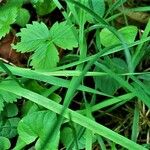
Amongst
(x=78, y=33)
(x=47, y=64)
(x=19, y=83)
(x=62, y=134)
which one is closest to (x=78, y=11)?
(x=78, y=33)

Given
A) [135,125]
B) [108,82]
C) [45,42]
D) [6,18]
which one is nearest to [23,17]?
[6,18]

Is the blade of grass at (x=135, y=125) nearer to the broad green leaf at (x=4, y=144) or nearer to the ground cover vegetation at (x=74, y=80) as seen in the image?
the ground cover vegetation at (x=74, y=80)

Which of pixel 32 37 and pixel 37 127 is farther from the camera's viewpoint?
pixel 32 37

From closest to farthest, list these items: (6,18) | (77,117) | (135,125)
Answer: (77,117) → (135,125) → (6,18)

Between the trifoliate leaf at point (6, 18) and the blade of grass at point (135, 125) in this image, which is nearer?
the blade of grass at point (135, 125)

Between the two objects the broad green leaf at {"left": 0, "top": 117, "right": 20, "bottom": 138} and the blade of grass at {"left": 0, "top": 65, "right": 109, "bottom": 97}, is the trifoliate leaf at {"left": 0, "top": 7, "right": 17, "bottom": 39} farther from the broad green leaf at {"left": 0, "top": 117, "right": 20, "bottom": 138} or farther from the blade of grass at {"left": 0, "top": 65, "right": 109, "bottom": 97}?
the broad green leaf at {"left": 0, "top": 117, "right": 20, "bottom": 138}

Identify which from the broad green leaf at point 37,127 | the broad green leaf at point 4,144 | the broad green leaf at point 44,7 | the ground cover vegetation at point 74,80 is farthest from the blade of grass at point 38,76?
the broad green leaf at point 44,7

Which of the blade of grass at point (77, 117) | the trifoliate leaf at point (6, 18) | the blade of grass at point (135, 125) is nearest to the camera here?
the blade of grass at point (77, 117)

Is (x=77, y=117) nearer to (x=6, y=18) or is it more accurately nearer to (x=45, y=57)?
(x=45, y=57)
